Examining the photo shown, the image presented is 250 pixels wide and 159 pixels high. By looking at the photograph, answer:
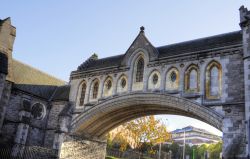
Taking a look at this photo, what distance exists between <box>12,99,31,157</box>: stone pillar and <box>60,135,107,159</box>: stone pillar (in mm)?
3144

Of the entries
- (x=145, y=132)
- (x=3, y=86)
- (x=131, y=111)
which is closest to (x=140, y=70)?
(x=131, y=111)

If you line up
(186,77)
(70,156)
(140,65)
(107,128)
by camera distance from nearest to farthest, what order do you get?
(186,77), (140,65), (70,156), (107,128)

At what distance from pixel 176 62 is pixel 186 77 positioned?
1208 mm

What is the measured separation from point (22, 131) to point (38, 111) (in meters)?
2.61

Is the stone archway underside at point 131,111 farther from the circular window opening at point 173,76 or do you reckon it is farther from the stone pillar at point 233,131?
the circular window opening at point 173,76

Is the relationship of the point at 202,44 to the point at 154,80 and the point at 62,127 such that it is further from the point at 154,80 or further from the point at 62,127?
the point at 62,127

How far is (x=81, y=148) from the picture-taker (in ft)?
74.8

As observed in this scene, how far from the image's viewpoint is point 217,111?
51.4 feet

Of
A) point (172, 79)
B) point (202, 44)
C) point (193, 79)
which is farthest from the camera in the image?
point (202, 44)

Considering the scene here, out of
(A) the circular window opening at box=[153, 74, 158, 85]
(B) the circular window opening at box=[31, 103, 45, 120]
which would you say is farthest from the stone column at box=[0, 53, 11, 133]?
(A) the circular window opening at box=[153, 74, 158, 85]

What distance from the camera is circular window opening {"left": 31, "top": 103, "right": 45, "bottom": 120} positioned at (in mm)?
24000

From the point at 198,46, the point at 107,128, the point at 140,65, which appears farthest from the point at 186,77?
the point at 107,128

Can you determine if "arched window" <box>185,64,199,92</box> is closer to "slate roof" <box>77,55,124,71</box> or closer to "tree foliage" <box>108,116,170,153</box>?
"slate roof" <box>77,55,124,71</box>

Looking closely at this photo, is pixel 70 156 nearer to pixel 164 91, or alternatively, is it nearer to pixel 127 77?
pixel 127 77
